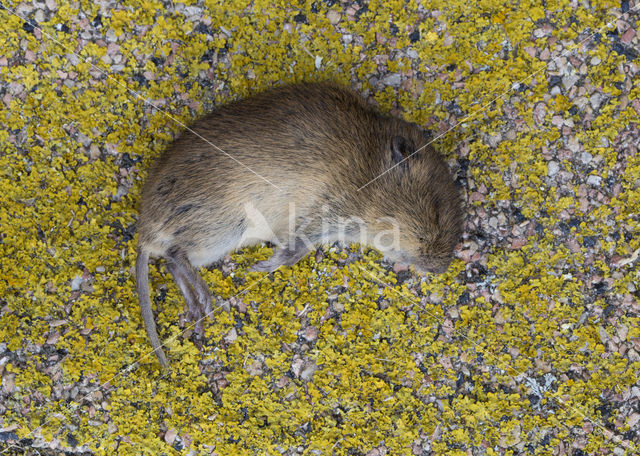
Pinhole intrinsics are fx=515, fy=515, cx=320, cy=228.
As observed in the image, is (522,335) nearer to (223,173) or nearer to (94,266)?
(223,173)

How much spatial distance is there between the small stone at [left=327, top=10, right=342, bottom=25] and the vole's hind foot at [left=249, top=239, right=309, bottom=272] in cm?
166

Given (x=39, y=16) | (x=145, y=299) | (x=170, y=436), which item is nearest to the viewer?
(x=145, y=299)

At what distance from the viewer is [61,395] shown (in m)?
3.82

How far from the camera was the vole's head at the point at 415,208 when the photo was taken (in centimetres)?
322

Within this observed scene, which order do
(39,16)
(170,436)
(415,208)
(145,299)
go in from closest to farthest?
1. (415,208)
2. (145,299)
3. (39,16)
4. (170,436)

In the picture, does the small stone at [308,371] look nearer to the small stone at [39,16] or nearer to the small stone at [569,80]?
the small stone at [569,80]

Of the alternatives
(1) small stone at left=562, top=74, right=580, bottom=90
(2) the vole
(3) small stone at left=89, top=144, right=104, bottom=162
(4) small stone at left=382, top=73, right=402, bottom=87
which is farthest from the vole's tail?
(1) small stone at left=562, top=74, right=580, bottom=90

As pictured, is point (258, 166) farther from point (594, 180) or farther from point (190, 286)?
point (594, 180)

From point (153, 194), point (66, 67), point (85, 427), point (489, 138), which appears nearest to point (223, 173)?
point (153, 194)

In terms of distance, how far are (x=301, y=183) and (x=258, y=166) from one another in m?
0.28

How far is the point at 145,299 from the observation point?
3582mm

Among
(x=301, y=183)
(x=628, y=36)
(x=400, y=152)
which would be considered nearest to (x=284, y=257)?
(x=301, y=183)

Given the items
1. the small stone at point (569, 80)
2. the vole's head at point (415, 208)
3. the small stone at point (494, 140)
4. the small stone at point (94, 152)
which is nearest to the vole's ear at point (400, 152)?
the vole's head at point (415, 208)

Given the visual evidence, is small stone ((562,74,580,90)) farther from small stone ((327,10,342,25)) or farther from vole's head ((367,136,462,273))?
small stone ((327,10,342,25))
